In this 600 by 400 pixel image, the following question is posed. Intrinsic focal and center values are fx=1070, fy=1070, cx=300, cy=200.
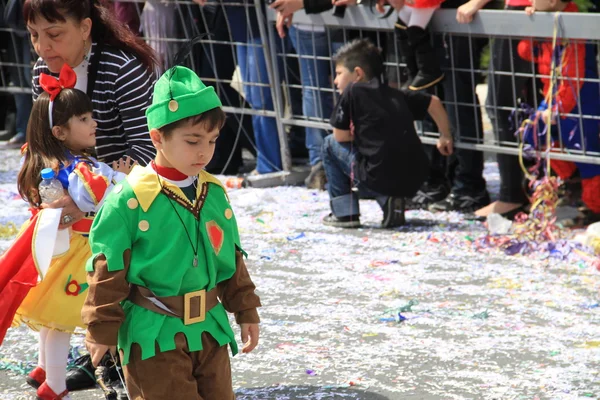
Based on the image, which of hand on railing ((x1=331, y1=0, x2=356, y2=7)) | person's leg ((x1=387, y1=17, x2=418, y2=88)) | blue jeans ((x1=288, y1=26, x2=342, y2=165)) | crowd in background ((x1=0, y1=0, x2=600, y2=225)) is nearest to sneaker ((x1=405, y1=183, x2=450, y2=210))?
crowd in background ((x1=0, y1=0, x2=600, y2=225))

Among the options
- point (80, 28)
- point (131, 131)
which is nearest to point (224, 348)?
point (131, 131)

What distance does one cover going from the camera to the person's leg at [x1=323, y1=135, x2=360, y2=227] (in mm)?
Answer: 6426

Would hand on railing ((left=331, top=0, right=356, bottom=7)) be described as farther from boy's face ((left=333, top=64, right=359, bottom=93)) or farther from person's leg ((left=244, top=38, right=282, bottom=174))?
person's leg ((left=244, top=38, right=282, bottom=174))

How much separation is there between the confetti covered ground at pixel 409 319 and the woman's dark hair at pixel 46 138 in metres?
0.82

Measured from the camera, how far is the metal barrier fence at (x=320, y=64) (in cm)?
591

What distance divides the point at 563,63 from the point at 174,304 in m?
3.42

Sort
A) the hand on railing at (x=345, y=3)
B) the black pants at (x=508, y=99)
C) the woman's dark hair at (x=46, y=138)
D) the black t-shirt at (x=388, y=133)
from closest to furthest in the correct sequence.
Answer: the woman's dark hair at (x=46, y=138), the black pants at (x=508, y=99), the black t-shirt at (x=388, y=133), the hand on railing at (x=345, y=3)

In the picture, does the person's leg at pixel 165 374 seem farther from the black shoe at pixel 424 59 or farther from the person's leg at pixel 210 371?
the black shoe at pixel 424 59

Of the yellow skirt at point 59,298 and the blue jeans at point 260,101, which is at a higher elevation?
the yellow skirt at point 59,298

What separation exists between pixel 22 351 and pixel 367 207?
3083mm

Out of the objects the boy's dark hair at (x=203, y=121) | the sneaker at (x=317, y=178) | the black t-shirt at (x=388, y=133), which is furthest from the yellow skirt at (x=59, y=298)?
the sneaker at (x=317, y=178)

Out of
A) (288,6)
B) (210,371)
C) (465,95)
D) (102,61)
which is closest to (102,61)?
(102,61)

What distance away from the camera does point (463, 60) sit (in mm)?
6414

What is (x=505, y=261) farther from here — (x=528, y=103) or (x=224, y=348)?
(x=224, y=348)
